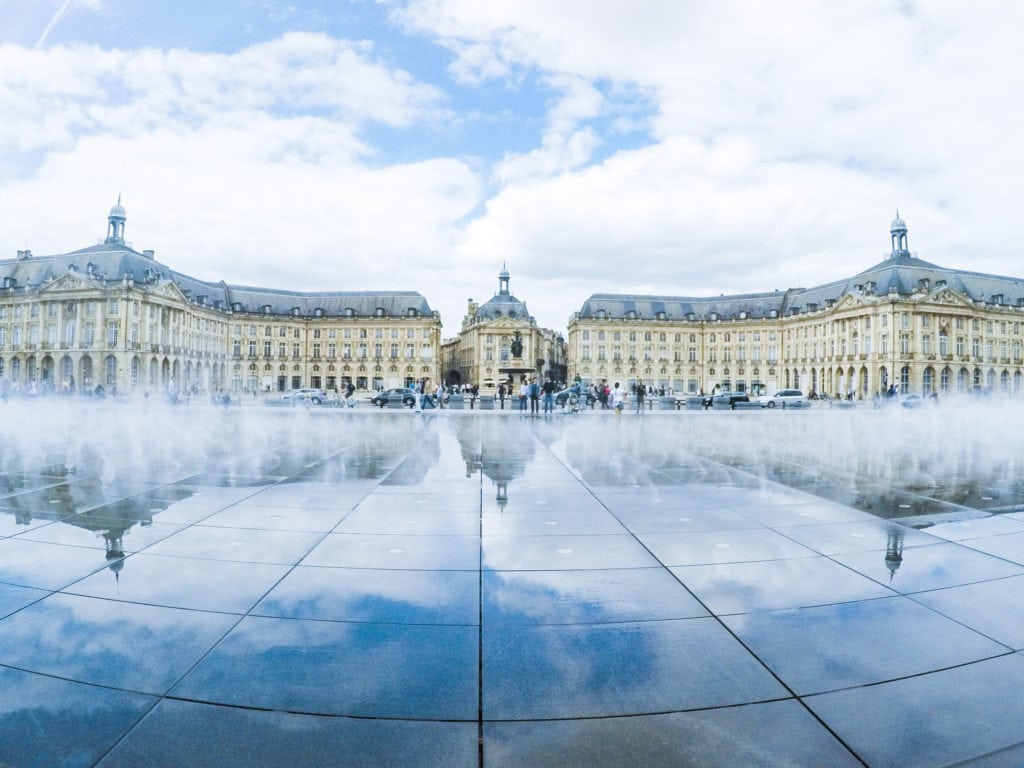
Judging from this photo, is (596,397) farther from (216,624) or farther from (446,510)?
(216,624)

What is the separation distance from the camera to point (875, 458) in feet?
44.2

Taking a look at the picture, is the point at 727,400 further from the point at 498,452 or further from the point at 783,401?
the point at 498,452

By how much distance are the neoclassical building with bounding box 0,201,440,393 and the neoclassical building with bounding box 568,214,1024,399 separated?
1219 inches

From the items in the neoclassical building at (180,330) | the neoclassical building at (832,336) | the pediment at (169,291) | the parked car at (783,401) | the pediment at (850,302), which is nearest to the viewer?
the parked car at (783,401)

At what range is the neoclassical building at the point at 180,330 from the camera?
240 feet

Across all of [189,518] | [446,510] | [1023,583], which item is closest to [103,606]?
[189,518]

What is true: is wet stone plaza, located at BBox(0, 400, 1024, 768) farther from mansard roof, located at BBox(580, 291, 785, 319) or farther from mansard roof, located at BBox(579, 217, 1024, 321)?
mansard roof, located at BBox(580, 291, 785, 319)

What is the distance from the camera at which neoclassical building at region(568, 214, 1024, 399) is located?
3098 inches

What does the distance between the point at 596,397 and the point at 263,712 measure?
48690 mm

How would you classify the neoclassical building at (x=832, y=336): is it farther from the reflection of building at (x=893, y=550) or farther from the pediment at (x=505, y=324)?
the reflection of building at (x=893, y=550)

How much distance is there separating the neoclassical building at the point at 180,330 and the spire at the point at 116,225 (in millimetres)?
126

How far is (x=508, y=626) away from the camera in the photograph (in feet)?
14.0

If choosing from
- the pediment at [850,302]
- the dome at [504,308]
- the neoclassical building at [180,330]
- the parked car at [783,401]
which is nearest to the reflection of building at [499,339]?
the dome at [504,308]

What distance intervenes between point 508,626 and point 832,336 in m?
94.5
